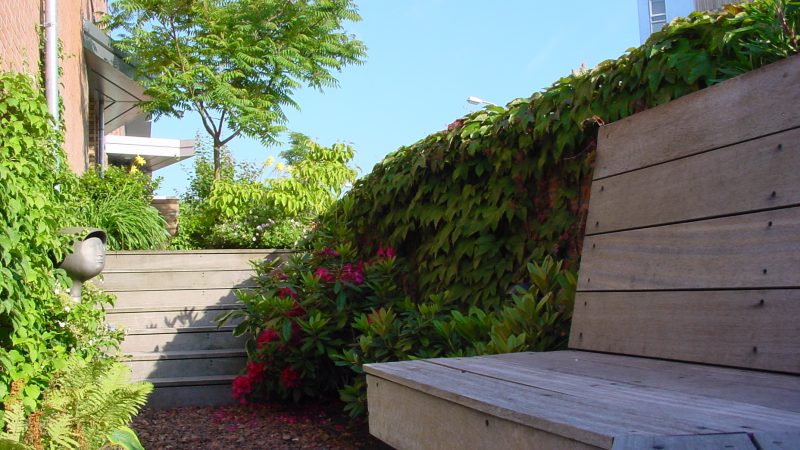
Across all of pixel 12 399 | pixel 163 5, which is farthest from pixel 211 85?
pixel 12 399

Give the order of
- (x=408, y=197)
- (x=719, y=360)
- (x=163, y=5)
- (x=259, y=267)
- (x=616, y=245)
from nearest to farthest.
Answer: (x=719, y=360) → (x=616, y=245) → (x=408, y=197) → (x=259, y=267) → (x=163, y=5)

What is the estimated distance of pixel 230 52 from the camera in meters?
14.7

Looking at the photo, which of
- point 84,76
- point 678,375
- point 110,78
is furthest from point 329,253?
point 110,78

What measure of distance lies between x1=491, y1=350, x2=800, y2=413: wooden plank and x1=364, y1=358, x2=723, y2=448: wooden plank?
0.22 meters

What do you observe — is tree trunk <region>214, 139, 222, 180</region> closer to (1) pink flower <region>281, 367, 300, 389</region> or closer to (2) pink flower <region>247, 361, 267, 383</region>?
(2) pink flower <region>247, 361, 267, 383</region>

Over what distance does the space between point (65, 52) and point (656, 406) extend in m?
7.72

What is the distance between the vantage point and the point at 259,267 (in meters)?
5.61

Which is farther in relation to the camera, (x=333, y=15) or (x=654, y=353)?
(x=333, y=15)

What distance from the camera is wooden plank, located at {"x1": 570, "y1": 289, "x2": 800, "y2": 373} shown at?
1.41 m

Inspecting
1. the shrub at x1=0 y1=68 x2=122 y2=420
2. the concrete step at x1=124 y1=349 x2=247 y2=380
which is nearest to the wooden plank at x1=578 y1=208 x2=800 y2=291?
the shrub at x1=0 y1=68 x2=122 y2=420

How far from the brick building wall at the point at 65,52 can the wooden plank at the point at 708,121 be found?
132 inches

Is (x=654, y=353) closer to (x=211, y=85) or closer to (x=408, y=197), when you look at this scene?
(x=408, y=197)

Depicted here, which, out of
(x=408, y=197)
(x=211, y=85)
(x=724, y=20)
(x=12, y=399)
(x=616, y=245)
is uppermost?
(x=211, y=85)

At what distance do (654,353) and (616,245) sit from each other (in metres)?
0.37
